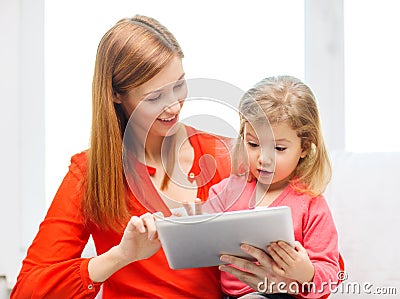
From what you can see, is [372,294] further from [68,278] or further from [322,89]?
[322,89]

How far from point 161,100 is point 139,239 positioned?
31 cm

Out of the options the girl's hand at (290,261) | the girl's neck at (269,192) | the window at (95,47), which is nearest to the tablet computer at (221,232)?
the girl's hand at (290,261)

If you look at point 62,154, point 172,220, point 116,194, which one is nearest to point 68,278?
point 116,194

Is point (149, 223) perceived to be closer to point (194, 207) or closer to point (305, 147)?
point (194, 207)

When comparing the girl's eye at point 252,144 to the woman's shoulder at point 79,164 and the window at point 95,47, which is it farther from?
the window at point 95,47

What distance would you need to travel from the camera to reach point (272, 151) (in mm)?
1424

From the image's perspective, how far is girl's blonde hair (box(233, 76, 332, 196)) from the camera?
142 cm

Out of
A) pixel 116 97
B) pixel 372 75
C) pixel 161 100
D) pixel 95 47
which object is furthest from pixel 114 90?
pixel 372 75

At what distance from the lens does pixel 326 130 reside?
93.3 inches

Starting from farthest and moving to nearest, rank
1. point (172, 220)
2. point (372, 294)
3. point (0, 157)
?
point (0, 157), point (372, 294), point (172, 220)

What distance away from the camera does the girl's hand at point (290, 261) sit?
127 cm

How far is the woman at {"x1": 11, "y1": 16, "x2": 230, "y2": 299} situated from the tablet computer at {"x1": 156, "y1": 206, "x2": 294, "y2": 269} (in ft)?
0.32

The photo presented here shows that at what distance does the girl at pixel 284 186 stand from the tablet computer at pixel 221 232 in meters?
0.04

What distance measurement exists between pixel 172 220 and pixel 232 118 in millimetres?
254
